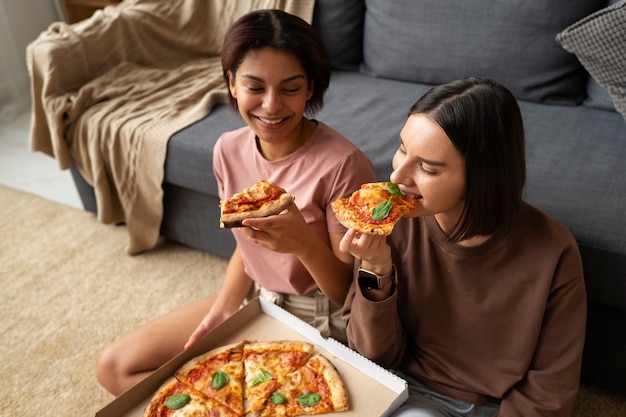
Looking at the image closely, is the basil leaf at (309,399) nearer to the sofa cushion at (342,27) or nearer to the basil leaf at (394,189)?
the basil leaf at (394,189)

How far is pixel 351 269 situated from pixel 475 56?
1.26 m

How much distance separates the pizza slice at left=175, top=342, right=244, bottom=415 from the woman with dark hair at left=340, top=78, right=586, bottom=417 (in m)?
0.27

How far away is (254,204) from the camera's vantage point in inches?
50.7

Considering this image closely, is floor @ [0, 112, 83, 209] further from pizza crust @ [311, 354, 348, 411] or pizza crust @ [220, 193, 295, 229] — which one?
pizza crust @ [311, 354, 348, 411]

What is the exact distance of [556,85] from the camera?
7.27 ft

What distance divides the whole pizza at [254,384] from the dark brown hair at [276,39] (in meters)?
0.65

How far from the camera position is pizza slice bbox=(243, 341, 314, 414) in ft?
4.17

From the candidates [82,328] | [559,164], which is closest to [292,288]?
[559,164]

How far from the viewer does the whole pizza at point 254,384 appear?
1.22m

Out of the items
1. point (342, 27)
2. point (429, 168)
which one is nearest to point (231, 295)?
point (429, 168)

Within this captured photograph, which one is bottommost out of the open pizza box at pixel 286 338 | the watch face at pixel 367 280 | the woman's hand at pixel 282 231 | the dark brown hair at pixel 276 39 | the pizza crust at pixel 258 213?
the open pizza box at pixel 286 338

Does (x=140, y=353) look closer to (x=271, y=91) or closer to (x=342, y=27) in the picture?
(x=271, y=91)

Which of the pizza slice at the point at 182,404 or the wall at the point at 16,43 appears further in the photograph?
the wall at the point at 16,43

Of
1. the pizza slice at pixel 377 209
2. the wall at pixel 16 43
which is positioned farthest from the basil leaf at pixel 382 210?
the wall at pixel 16 43
